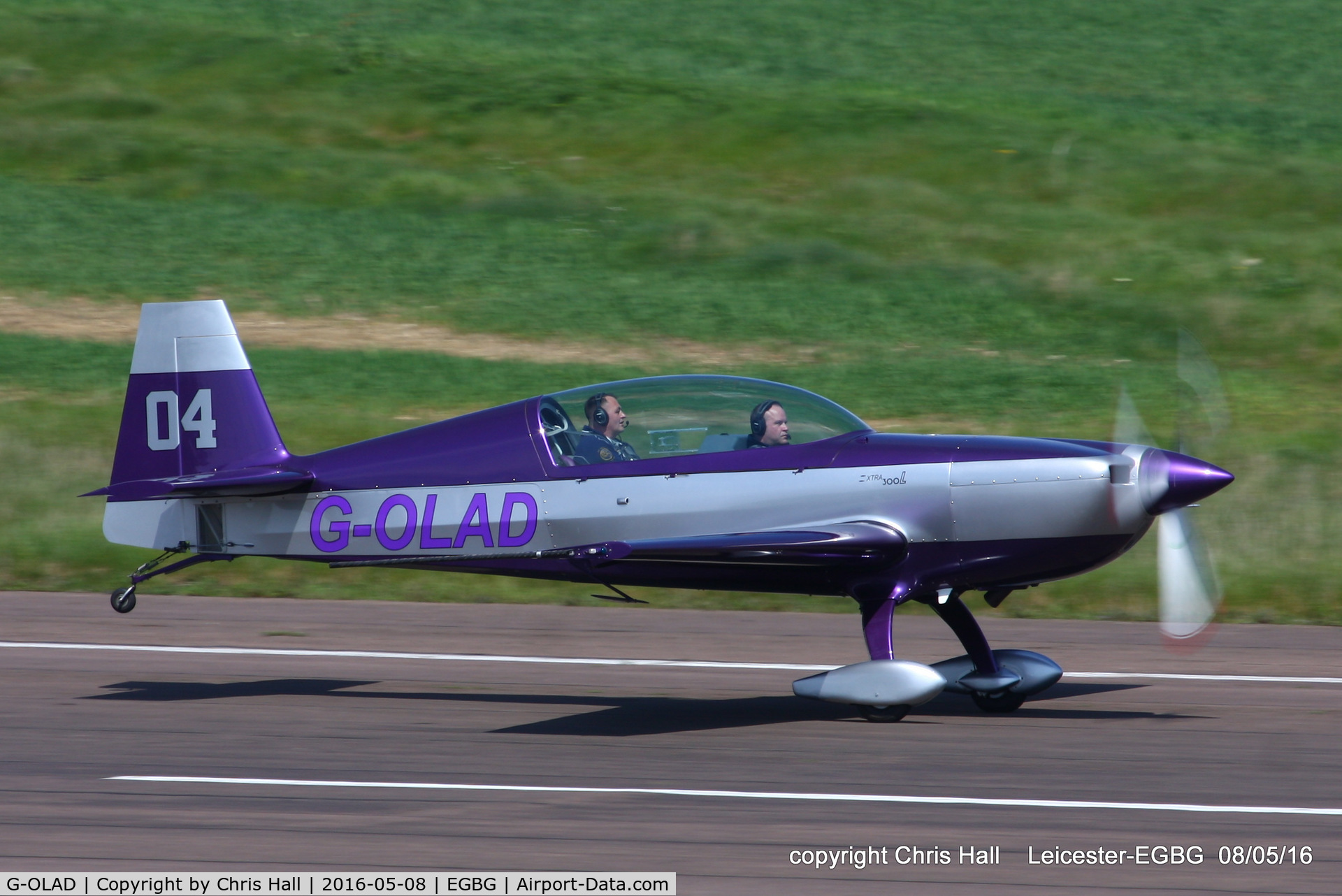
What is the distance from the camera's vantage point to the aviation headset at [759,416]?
361 inches

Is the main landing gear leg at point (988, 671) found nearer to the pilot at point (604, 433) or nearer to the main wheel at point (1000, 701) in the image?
the main wheel at point (1000, 701)

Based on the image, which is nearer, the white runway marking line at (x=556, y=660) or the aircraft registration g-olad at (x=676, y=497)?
the aircraft registration g-olad at (x=676, y=497)

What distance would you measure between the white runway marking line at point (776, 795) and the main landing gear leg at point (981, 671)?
216 cm

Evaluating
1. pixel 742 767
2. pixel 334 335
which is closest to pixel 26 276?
pixel 334 335

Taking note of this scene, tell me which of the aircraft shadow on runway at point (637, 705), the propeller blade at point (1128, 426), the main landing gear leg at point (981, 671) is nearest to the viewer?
the propeller blade at point (1128, 426)

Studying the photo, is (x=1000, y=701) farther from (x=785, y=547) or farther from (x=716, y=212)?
(x=716, y=212)

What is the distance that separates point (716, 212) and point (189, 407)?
19498mm

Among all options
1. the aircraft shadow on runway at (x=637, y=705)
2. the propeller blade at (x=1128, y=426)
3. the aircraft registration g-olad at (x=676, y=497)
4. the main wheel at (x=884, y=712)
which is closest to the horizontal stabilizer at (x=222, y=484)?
the aircraft registration g-olad at (x=676, y=497)

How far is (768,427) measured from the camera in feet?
30.1

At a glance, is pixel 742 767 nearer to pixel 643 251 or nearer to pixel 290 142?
pixel 643 251

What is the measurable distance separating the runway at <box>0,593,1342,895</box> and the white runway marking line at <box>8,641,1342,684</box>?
0.04m

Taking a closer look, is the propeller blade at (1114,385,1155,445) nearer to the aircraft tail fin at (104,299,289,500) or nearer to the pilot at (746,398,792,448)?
the pilot at (746,398,792,448)

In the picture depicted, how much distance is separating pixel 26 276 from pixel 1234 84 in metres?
26.1
